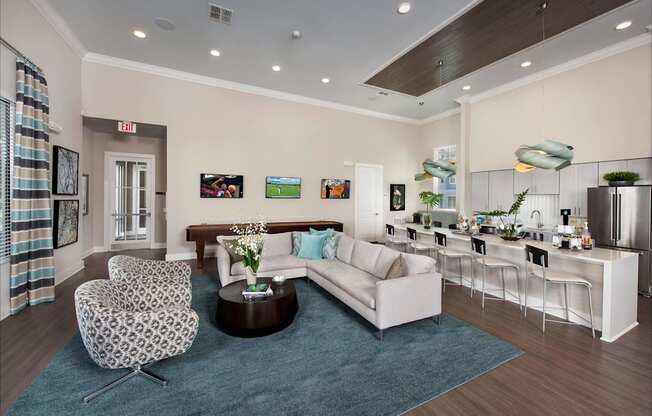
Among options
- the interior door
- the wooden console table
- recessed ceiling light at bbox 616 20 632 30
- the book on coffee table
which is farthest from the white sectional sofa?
recessed ceiling light at bbox 616 20 632 30

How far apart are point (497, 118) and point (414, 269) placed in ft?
17.4

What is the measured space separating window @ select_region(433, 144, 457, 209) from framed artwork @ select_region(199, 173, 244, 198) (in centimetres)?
575

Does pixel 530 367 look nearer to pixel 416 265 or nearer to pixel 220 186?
pixel 416 265

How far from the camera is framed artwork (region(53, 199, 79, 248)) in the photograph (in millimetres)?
4383

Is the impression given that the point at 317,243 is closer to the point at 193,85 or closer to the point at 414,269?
the point at 414,269

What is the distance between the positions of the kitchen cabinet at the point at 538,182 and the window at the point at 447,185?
6.79 feet

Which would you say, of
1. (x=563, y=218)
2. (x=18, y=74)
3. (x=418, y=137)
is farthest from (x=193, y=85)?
(x=563, y=218)

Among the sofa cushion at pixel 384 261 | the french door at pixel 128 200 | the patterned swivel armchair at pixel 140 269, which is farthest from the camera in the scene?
the french door at pixel 128 200

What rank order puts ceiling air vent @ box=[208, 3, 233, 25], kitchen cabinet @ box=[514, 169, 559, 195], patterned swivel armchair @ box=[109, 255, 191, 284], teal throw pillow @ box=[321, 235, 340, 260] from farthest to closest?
kitchen cabinet @ box=[514, 169, 559, 195] < teal throw pillow @ box=[321, 235, 340, 260] < ceiling air vent @ box=[208, 3, 233, 25] < patterned swivel armchair @ box=[109, 255, 191, 284]

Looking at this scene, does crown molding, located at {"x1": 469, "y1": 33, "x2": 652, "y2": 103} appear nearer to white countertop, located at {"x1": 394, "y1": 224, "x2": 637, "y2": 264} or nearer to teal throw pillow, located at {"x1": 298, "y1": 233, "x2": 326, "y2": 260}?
white countertop, located at {"x1": 394, "y1": 224, "x2": 637, "y2": 264}

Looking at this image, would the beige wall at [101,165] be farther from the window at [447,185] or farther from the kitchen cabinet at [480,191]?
the kitchen cabinet at [480,191]

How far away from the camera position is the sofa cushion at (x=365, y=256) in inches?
154

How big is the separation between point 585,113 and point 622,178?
4.50 ft

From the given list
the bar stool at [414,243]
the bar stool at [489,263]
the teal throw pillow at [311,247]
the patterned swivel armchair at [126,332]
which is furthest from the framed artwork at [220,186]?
the bar stool at [489,263]
